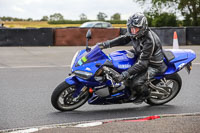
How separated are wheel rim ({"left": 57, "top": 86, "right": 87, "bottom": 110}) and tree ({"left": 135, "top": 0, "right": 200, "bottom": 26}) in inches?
1110

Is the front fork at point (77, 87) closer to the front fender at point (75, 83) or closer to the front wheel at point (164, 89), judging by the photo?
the front fender at point (75, 83)

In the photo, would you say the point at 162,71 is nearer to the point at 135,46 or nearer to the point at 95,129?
the point at 135,46

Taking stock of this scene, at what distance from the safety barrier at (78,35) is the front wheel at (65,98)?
13.6 m

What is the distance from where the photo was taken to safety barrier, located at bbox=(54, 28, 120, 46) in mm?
19938

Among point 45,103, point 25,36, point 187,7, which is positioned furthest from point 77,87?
point 187,7

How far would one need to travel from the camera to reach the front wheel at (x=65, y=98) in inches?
239

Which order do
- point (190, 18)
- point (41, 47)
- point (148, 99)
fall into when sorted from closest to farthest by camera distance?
point (148, 99)
point (41, 47)
point (190, 18)

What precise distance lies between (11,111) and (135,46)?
2.24 metres

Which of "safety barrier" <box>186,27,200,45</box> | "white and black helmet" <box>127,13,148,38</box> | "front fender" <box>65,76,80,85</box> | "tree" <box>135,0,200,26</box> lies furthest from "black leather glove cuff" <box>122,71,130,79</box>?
"tree" <box>135,0,200,26</box>

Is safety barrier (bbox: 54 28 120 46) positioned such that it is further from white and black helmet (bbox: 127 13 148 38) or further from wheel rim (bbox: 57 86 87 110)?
white and black helmet (bbox: 127 13 148 38)

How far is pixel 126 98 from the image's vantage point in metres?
6.37

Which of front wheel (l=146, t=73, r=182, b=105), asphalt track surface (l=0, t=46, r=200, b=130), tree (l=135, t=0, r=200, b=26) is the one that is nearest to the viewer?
asphalt track surface (l=0, t=46, r=200, b=130)

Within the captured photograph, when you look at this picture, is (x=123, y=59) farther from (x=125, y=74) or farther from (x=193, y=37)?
(x=193, y=37)

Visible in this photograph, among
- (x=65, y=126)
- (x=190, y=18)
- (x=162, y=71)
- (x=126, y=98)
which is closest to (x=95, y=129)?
(x=65, y=126)
